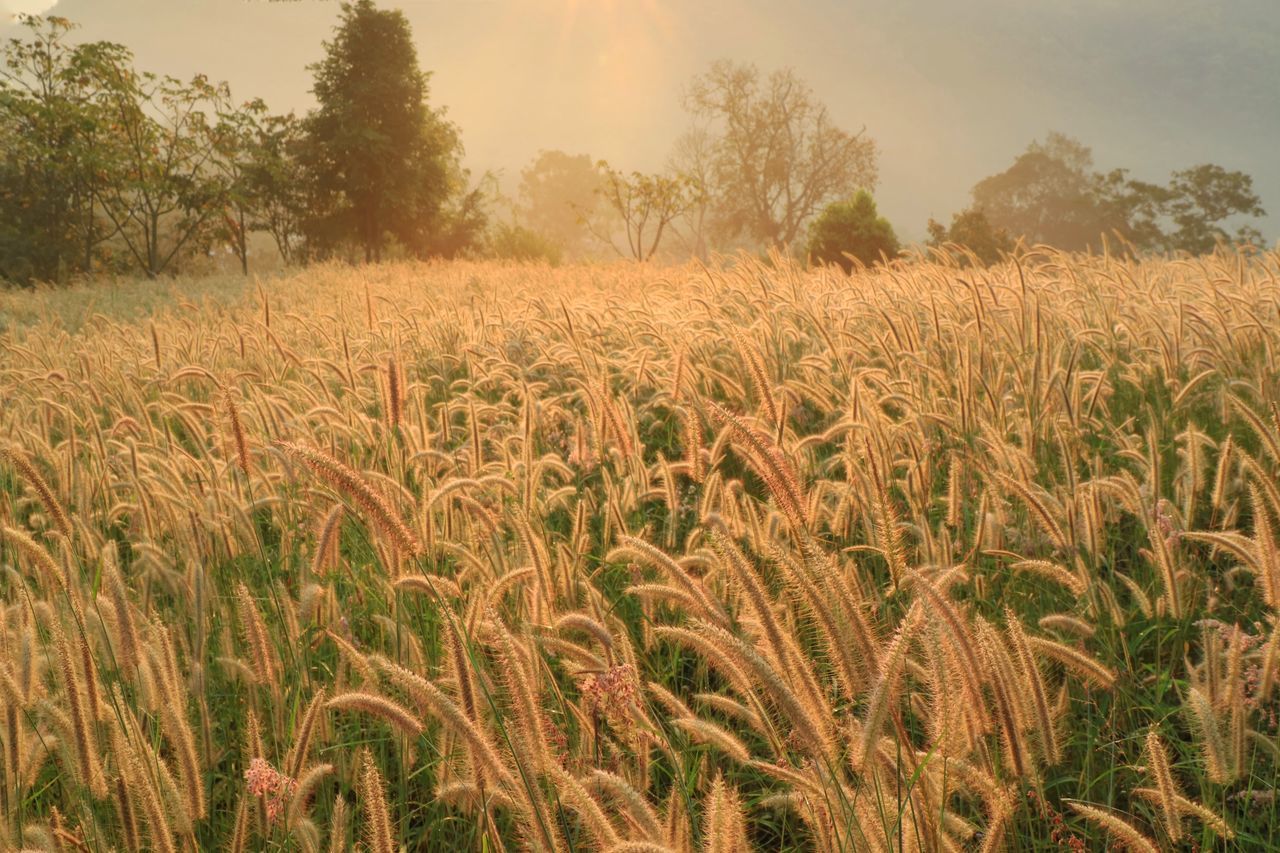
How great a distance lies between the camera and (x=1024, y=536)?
2.67m

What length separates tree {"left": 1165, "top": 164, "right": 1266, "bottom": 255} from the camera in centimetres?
6594

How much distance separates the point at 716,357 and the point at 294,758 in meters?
3.78

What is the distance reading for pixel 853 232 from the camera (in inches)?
884

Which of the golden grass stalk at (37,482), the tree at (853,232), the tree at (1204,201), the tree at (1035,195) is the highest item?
the tree at (1035,195)

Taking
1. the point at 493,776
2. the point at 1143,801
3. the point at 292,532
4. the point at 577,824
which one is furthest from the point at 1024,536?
the point at 292,532

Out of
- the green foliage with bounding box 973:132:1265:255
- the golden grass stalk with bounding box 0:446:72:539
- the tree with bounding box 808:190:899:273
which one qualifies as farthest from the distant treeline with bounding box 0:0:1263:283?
the green foliage with bounding box 973:132:1265:255

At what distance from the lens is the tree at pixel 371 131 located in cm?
3634

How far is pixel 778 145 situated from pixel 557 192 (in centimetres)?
9859

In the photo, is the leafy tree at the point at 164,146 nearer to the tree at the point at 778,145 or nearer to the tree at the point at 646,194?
the tree at the point at 646,194

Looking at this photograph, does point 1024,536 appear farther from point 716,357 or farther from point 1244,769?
point 716,357

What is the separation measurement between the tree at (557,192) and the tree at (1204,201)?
89.4 m

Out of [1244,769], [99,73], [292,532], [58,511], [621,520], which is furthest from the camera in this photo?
[99,73]

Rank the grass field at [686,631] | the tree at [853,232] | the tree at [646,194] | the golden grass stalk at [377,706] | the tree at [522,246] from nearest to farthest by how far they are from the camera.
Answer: the golden grass stalk at [377,706]
the grass field at [686,631]
the tree at [853,232]
the tree at [522,246]
the tree at [646,194]

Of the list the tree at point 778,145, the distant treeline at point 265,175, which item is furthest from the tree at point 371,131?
the tree at point 778,145
